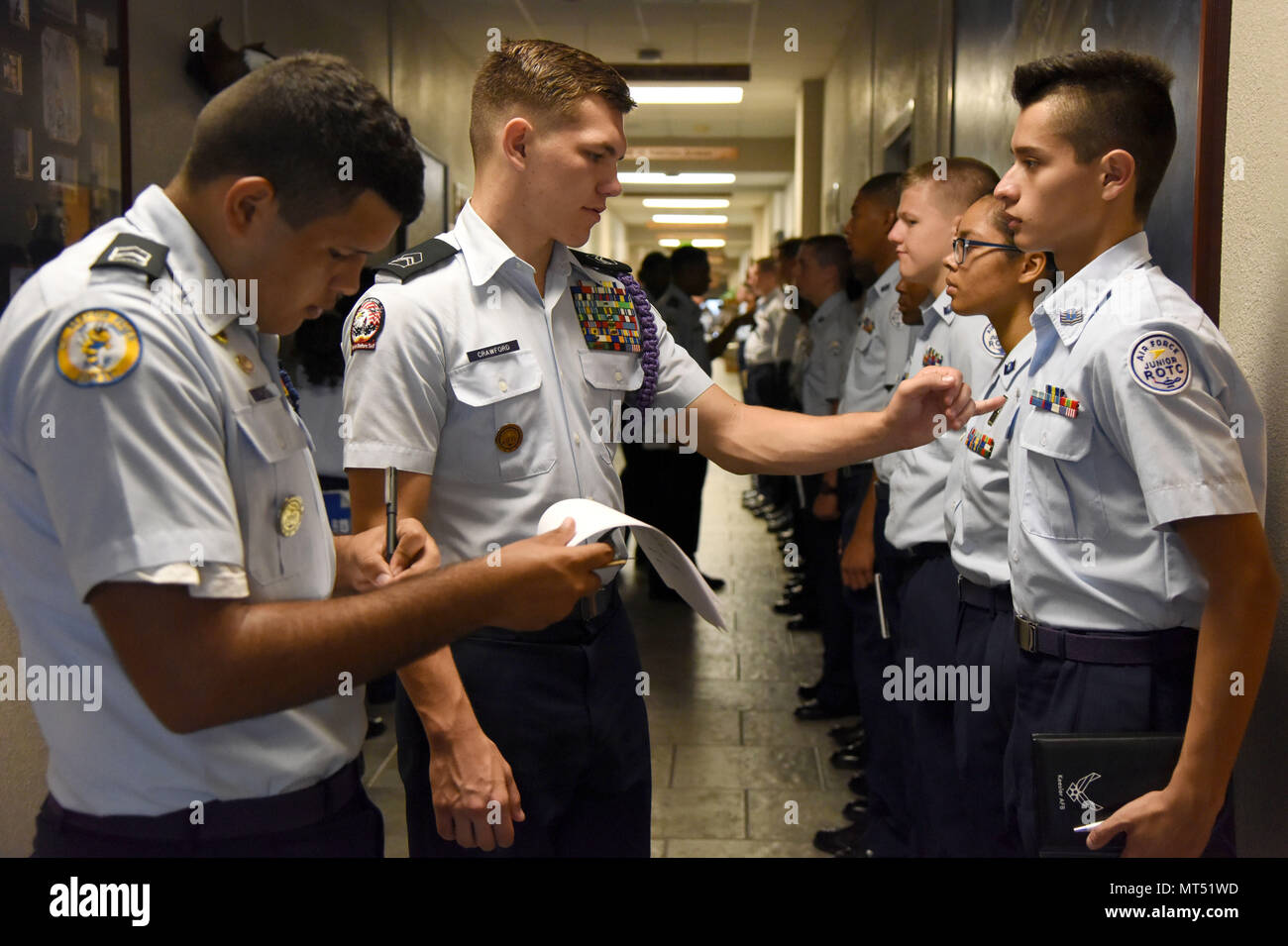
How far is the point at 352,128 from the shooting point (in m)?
1.14

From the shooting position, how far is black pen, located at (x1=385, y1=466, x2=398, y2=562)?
144 centimetres

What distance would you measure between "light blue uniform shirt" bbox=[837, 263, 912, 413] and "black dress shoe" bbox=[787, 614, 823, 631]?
1.70 meters

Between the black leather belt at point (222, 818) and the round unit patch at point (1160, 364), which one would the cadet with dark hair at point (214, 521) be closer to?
the black leather belt at point (222, 818)

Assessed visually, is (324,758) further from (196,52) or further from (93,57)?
(196,52)

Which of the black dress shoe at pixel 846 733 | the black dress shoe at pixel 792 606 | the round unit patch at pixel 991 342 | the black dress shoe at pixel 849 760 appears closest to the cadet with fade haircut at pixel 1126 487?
the round unit patch at pixel 991 342

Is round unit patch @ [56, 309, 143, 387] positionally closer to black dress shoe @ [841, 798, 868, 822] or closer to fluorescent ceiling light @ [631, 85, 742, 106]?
black dress shoe @ [841, 798, 868, 822]

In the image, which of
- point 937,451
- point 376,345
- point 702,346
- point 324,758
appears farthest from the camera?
point 702,346

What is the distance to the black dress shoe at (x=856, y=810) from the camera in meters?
3.14

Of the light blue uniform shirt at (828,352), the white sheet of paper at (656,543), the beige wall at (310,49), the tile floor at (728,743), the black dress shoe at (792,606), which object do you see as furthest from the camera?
the black dress shoe at (792,606)

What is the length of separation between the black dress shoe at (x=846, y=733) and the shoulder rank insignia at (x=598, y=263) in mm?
2350

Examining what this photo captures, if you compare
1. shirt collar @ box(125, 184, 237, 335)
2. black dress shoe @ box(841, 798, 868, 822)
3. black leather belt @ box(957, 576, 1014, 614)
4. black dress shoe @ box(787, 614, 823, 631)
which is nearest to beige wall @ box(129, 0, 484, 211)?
shirt collar @ box(125, 184, 237, 335)

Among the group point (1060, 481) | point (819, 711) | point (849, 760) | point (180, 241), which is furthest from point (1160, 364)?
point (819, 711)

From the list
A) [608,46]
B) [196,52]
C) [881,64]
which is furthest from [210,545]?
[608,46]
